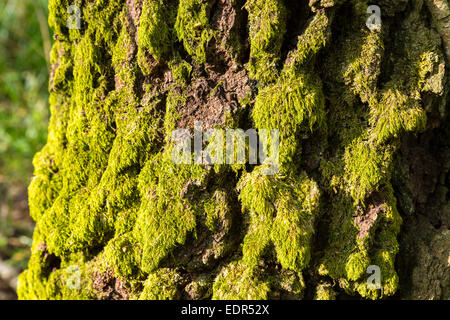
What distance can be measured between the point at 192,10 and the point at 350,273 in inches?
56.4

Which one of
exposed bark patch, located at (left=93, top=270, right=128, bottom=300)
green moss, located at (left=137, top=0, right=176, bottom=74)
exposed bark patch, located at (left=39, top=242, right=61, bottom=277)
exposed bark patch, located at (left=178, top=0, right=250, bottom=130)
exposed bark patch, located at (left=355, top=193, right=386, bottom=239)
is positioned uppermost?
green moss, located at (left=137, top=0, right=176, bottom=74)

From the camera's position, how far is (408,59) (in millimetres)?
1699

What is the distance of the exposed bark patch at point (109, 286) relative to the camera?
5.78 ft

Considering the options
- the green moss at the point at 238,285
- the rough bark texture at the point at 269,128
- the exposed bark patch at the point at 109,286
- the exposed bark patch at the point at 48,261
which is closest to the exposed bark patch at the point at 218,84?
the rough bark texture at the point at 269,128

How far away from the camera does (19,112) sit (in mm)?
4785

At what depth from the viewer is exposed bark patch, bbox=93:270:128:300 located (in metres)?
1.76

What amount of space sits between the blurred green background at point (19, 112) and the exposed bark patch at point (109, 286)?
2435 mm

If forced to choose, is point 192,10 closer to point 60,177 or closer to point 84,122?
point 84,122

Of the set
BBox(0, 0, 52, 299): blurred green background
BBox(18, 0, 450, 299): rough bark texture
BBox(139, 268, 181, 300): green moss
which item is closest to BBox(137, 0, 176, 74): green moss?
BBox(18, 0, 450, 299): rough bark texture

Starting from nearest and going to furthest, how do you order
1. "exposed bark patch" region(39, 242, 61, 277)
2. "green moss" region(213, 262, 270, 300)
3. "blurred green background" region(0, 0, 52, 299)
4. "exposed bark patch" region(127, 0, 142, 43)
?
"green moss" region(213, 262, 270, 300) < "exposed bark patch" region(127, 0, 142, 43) < "exposed bark patch" region(39, 242, 61, 277) < "blurred green background" region(0, 0, 52, 299)

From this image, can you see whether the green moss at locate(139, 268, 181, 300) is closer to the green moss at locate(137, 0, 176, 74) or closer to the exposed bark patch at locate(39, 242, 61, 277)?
the exposed bark patch at locate(39, 242, 61, 277)

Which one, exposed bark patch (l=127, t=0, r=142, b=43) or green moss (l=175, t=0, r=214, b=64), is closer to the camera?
green moss (l=175, t=0, r=214, b=64)

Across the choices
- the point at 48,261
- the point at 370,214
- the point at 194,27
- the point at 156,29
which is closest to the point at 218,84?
the point at 194,27

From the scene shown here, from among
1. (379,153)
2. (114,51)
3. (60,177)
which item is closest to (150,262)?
(60,177)
